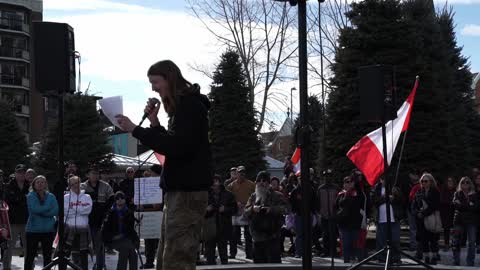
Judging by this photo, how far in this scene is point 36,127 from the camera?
3140 inches

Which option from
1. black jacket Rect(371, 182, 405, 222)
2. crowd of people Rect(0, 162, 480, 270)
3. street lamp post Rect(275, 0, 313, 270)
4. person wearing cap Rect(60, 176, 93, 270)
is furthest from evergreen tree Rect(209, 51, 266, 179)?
street lamp post Rect(275, 0, 313, 270)

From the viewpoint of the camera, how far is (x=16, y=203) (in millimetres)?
15672

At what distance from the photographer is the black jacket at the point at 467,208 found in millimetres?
16172

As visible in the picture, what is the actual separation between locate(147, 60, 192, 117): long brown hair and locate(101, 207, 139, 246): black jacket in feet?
25.6

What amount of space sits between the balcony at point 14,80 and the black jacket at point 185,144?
240 ft

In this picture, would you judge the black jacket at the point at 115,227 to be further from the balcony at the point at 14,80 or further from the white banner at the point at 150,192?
the balcony at the point at 14,80

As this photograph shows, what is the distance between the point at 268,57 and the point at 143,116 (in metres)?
36.4

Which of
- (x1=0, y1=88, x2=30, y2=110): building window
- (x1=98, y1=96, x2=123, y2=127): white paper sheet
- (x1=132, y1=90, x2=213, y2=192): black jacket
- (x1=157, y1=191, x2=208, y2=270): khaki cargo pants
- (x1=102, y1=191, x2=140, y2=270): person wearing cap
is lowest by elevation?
(x1=102, y1=191, x2=140, y2=270): person wearing cap

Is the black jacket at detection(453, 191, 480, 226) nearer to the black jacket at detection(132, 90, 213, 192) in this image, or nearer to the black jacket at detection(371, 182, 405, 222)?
the black jacket at detection(371, 182, 405, 222)

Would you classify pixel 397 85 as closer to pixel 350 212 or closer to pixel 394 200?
pixel 394 200

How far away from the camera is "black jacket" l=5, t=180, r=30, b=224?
15.7 m

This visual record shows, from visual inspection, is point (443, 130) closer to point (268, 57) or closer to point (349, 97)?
point (349, 97)


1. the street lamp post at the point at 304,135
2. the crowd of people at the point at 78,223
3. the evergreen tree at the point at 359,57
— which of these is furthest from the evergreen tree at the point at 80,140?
the street lamp post at the point at 304,135

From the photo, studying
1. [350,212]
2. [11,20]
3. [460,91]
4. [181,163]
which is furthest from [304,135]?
[11,20]
